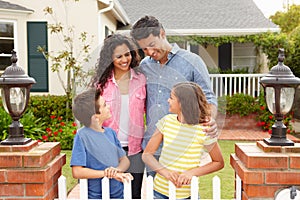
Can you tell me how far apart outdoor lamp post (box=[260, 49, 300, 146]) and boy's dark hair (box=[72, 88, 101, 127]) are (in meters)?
0.95

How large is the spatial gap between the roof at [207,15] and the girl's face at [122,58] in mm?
7459

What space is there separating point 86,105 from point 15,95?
452 mm

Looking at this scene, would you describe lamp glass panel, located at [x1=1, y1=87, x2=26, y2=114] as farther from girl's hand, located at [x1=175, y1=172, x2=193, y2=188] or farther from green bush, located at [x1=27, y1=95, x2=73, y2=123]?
green bush, located at [x1=27, y1=95, x2=73, y2=123]

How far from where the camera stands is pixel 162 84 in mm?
2100

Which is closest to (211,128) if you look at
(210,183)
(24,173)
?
(24,173)

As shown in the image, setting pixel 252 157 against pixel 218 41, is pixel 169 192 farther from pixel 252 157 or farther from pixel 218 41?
pixel 218 41

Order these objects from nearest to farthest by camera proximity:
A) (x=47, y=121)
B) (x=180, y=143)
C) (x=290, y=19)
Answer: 1. (x=180, y=143)
2. (x=47, y=121)
3. (x=290, y=19)

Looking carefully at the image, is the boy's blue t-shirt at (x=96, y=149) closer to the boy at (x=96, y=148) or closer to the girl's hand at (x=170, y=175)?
the boy at (x=96, y=148)

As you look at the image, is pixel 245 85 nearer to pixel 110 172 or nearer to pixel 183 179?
pixel 183 179

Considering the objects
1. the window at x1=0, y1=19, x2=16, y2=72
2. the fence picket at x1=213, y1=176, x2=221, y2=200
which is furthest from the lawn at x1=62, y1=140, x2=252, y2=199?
the window at x1=0, y1=19, x2=16, y2=72

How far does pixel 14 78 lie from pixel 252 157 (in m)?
1.38

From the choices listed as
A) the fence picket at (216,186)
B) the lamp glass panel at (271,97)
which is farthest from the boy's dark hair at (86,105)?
the lamp glass panel at (271,97)

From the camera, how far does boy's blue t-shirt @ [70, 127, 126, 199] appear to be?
223 centimetres

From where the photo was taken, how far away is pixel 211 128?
6.67 ft
